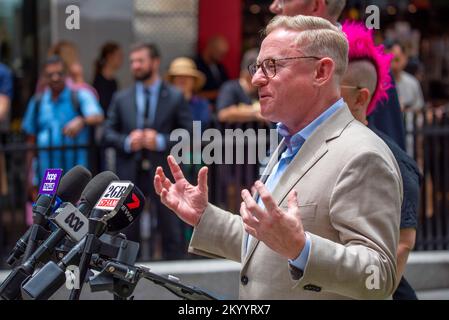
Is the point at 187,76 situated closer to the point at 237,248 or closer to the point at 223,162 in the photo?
the point at 223,162

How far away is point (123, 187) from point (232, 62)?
32.2 ft

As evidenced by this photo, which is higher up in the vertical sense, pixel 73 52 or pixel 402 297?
pixel 73 52

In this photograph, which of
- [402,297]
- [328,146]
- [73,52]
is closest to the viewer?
[328,146]

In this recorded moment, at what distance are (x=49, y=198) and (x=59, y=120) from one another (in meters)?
5.34

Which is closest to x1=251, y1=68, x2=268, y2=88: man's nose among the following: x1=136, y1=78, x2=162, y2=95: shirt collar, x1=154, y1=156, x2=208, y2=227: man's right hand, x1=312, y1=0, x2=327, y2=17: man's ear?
x1=154, y1=156, x2=208, y2=227: man's right hand

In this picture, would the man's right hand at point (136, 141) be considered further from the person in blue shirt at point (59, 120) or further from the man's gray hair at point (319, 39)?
the man's gray hair at point (319, 39)

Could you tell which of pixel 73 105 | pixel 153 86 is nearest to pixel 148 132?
pixel 153 86

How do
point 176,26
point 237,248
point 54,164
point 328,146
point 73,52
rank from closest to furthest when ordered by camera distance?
1. point 328,146
2. point 237,248
3. point 54,164
4. point 73,52
5. point 176,26

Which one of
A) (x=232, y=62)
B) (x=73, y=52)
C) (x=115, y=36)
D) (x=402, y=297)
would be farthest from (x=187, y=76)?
(x=402, y=297)

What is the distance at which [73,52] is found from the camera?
10.0 meters

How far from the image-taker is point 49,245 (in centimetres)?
314

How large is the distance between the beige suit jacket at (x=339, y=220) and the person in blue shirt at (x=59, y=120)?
4.76m

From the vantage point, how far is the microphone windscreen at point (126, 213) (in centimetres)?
311

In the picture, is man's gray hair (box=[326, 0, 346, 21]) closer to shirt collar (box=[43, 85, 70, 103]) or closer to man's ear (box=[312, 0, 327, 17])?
man's ear (box=[312, 0, 327, 17])
